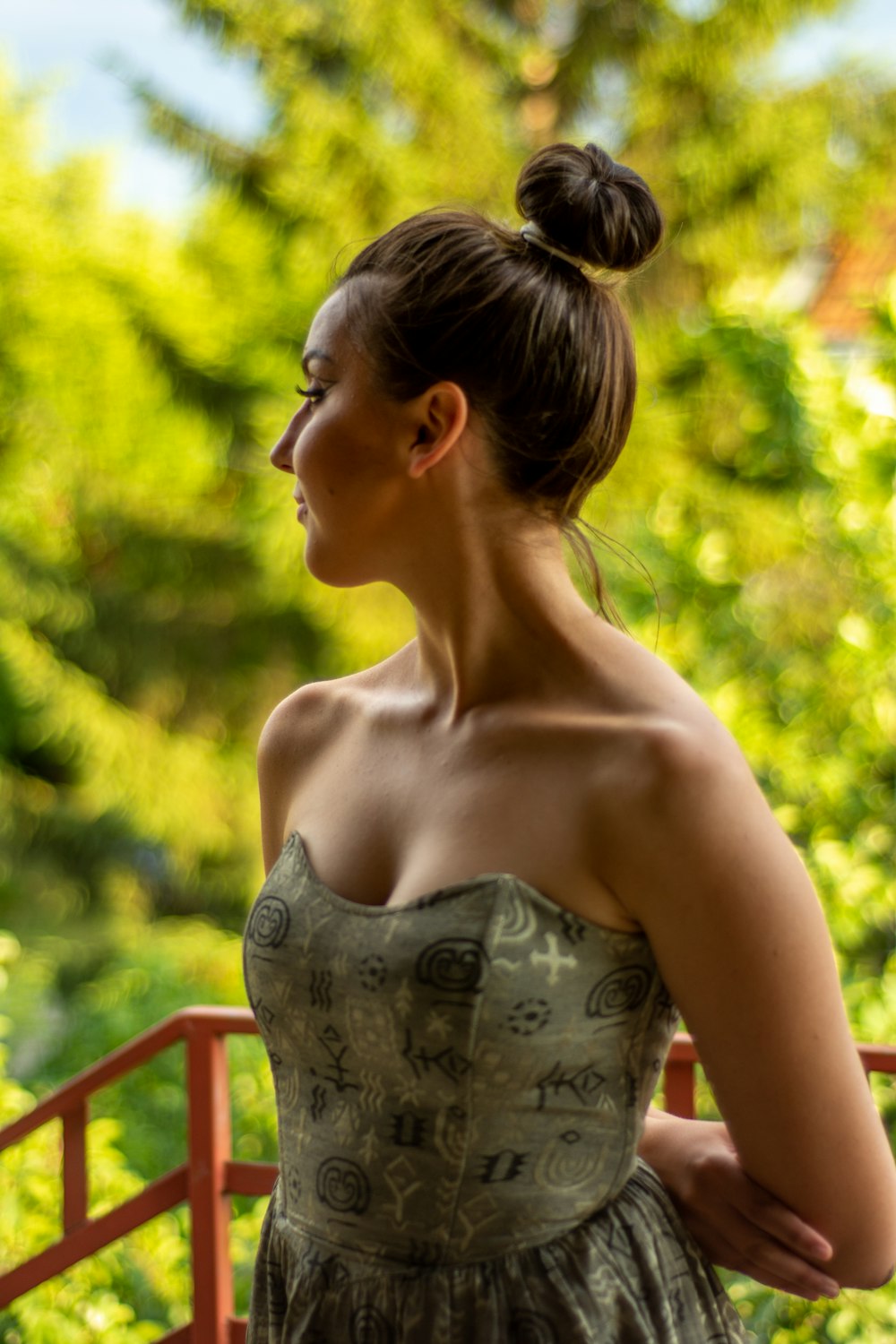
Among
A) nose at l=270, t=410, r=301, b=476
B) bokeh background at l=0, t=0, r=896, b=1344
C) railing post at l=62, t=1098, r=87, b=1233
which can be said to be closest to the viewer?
nose at l=270, t=410, r=301, b=476

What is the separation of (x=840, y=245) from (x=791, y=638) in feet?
9.76

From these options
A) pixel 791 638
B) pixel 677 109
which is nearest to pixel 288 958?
pixel 791 638

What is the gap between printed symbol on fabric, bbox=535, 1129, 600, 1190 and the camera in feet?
2.73

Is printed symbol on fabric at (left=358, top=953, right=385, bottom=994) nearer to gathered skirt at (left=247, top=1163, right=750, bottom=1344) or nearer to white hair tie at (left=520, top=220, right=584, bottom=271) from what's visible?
gathered skirt at (left=247, top=1163, right=750, bottom=1344)

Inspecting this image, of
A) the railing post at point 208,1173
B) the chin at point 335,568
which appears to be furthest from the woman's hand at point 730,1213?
the railing post at point 208,1173

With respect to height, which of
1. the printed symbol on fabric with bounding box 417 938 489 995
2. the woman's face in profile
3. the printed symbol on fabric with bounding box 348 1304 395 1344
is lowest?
the printed symbol on fabric with bounding box 348 1304 395 1344

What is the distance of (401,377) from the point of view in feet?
2.97

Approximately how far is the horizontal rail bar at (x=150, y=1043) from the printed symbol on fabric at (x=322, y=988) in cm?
72

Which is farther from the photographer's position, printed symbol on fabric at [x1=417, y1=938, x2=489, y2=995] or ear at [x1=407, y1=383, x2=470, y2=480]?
ear at [x1=407, y1=383, x2=470, y2=480]

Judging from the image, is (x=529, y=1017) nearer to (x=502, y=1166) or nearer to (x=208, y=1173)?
(x=502, y=1166)

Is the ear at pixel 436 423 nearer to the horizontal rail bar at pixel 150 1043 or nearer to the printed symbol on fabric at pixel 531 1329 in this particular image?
the printed symbol on fabric at pixel 531 1329

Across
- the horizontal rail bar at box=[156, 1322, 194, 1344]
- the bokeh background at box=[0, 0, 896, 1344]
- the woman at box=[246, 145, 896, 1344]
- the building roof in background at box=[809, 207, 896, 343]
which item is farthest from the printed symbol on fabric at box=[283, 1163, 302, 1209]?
the building roof in background at box=[809, 207, 896, 343]

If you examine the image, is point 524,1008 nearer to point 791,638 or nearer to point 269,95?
point 791,638

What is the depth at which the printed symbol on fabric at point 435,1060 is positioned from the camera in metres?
0.80
